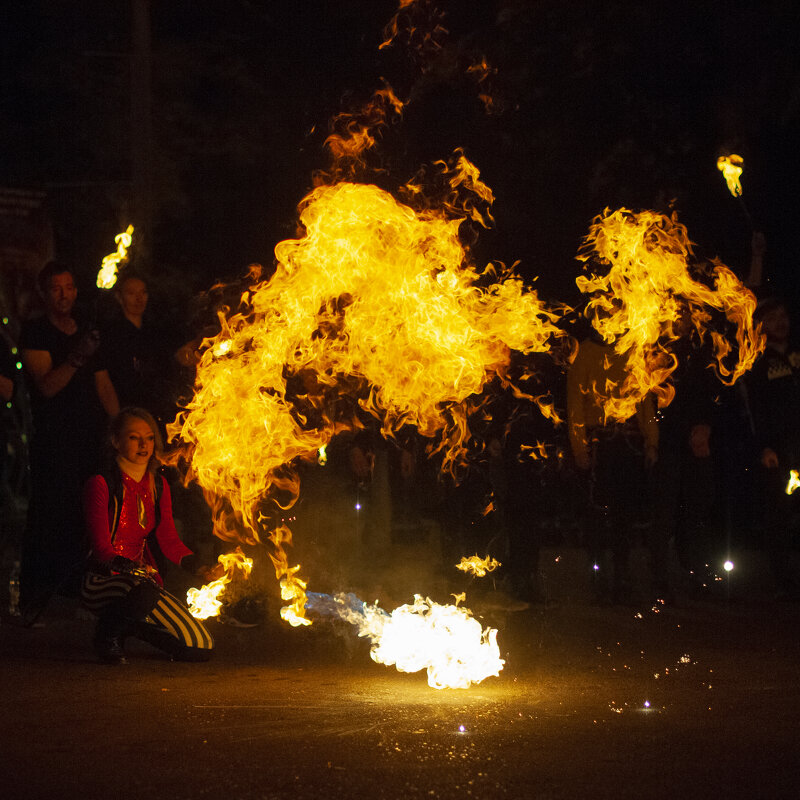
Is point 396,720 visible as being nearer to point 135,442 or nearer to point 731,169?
point 135,442

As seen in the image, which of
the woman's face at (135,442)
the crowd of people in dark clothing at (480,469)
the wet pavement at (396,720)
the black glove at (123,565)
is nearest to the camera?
the wet pavement at (396,720)

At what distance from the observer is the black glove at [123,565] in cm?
750

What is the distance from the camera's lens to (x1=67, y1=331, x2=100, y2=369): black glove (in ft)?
29.8

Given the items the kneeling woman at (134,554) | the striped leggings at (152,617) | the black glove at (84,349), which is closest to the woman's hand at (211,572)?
the kneeling woman at (134,554)

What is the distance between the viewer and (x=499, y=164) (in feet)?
47.2

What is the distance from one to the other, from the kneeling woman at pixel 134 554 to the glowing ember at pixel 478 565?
3174 mm

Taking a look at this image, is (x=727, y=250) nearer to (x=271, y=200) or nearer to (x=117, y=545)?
(x=271, y=200)

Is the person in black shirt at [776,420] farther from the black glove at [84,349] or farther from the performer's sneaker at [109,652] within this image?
the performer's sneaker at [109,652]

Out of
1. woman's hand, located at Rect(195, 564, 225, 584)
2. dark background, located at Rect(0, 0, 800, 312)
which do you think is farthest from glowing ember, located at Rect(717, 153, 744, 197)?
woman's hand, located at Rect(195, 564, 225, 584)

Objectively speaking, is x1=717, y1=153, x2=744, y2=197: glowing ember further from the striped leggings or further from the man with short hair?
the striped leggings

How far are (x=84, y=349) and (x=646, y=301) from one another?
12.7ft

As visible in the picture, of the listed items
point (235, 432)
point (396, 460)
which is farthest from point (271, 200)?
point (235, 432)

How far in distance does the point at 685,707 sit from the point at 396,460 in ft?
21.7

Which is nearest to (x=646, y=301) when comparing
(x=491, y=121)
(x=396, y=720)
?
(x=396, y=720)
